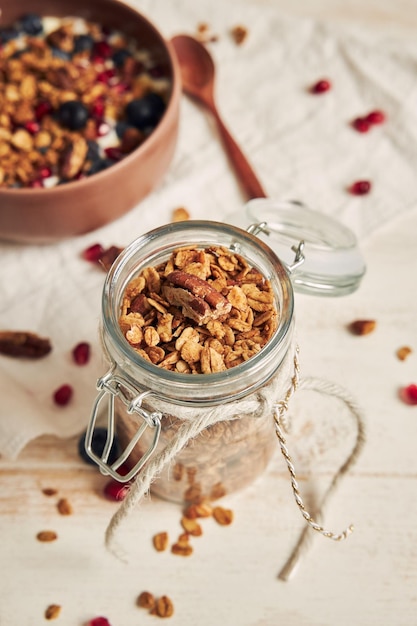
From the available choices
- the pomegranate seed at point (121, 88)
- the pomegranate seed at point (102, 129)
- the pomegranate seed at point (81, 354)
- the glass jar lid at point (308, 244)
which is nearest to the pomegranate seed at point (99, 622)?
the pomegranate seed at point (81, 354)

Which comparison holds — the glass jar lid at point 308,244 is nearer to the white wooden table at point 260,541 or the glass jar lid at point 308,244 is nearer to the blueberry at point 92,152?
the white wooden table at point 260,541

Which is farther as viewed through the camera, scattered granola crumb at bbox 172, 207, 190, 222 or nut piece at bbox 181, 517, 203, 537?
scattered granola crumb at bbox 172, 207, 190, 222

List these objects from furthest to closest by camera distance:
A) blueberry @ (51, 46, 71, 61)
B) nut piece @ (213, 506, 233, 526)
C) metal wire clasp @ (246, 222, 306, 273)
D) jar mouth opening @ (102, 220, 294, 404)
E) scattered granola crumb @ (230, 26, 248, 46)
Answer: scattered granola crumb @ (230, 26, 248, 46)
blueberry @ (51, 46, 71, 61)
nut piece @ (213, 506, 233, 526)
metal wire clasp @ (246, 222, 306, 273)
jar mouth opening @ (102, 220, 294, 404)

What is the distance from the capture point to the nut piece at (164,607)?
90cm

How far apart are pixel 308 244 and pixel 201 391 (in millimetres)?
278

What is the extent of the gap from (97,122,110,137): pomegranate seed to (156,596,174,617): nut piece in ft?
2.30

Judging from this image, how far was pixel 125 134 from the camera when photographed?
1.18 m

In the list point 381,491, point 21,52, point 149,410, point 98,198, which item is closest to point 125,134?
point 98,198

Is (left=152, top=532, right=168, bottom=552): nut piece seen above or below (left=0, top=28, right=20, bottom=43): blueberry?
below

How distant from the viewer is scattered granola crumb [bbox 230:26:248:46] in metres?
1.40

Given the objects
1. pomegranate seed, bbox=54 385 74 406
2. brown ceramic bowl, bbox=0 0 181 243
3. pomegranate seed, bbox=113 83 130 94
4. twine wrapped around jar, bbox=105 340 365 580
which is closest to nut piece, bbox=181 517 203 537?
twine wrapped around jar, bbox=105 340 365 580

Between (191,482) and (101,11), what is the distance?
84 cm

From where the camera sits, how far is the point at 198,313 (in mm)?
744

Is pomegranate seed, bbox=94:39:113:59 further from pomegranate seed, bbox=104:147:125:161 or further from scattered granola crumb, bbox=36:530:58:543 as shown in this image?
scattered granola crumb, bbox=36:530:58:543
